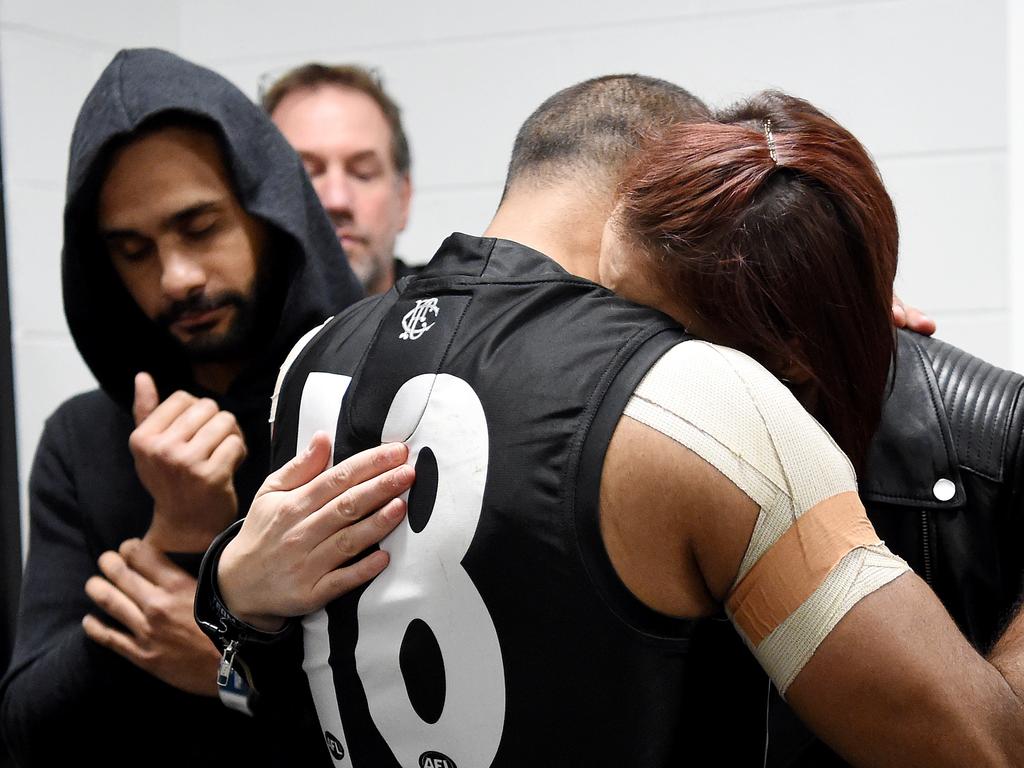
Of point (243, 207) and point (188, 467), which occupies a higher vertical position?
point (243, 207)

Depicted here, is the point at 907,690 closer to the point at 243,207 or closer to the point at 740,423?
the point at 740,423

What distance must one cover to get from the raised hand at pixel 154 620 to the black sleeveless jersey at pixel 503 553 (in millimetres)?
463

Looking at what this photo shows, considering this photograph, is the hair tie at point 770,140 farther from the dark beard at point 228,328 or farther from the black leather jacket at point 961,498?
the dark beard at point 228,328

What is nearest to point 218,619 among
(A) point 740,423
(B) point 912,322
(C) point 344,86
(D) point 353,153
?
(A) point 740,423

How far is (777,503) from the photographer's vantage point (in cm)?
89

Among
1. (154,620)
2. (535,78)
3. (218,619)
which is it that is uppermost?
(535,78)

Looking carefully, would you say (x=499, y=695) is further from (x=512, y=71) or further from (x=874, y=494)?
(x=512, y=71)

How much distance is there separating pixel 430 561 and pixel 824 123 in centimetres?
50

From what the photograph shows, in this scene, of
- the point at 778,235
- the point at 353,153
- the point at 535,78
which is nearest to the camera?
the point at 778,235

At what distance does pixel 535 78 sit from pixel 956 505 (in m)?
1.68

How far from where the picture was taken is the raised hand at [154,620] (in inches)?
58.4

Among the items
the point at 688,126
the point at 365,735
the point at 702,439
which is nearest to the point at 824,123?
the point at 688,126

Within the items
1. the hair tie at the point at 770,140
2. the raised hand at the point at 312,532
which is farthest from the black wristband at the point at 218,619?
the hair tie at the point at 770,140

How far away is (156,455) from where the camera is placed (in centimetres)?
149
